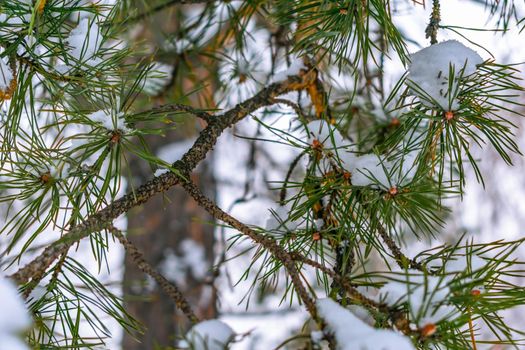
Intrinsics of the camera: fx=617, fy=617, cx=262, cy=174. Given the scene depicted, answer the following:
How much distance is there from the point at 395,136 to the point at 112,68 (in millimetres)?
527

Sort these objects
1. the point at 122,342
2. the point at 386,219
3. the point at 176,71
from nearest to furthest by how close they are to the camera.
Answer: the point at 386,219
the point at 176,71
the point at 122,342

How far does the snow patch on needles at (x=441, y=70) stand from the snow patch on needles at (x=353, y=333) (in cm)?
40

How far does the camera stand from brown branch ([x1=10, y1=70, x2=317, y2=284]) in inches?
31.6

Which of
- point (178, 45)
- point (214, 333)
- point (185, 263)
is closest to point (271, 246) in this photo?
point (214, 333)

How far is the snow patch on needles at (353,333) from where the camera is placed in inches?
26.3

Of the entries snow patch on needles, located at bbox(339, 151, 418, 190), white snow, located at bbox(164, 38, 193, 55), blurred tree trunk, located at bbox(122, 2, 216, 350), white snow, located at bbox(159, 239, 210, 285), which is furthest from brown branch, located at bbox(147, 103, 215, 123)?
white snow, located at bbox(159, 239, 210, 285)

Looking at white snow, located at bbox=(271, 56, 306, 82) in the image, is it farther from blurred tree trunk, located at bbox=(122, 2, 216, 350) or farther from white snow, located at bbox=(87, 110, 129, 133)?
blurred tree trunk, located at bbox=(122, 2, 216, 350)

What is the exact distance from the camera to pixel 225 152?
390 centimetres

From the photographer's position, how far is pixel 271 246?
0.94 metres

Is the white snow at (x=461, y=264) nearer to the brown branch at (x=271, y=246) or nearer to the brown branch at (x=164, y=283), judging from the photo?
the brown branch at (x=271, y=246)

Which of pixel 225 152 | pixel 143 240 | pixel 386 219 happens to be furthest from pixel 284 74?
pixel 225 152

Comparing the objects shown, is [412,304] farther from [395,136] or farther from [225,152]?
[225,152]

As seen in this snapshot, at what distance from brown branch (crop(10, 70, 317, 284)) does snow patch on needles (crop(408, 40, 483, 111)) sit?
368 millimetres

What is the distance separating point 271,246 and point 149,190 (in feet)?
0.72
